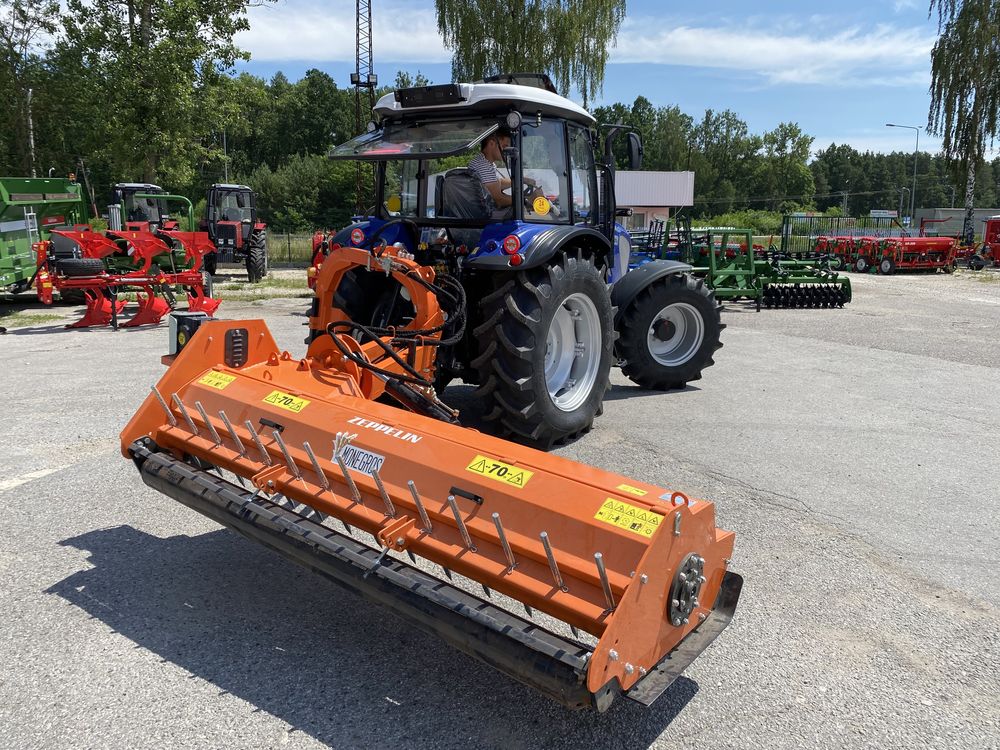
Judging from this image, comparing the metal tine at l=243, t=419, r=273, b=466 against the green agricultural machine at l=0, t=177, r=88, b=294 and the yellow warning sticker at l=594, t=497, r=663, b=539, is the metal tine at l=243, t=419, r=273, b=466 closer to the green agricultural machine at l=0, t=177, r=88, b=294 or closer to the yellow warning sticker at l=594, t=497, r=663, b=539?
the yellow warning sticker at l=594, t=497, r=663, b=539

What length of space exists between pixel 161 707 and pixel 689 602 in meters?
1.83

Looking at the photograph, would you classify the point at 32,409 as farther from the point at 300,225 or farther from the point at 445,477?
the point at 300,225

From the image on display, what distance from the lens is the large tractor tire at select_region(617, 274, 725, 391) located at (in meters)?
7.00

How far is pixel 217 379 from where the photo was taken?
375 cm

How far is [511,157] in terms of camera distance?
5082 millimetres

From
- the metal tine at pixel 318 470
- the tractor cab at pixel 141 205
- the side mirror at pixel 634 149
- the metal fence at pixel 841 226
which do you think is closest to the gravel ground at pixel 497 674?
the metal tine at pixel 318 470

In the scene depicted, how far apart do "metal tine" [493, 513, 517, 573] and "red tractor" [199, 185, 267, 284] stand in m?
18.3

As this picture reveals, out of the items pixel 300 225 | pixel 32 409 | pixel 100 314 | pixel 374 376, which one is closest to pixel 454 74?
pixel 100 314

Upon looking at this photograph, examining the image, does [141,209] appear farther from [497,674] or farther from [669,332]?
[497,674]

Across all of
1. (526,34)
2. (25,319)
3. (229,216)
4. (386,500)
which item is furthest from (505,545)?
(526,34)

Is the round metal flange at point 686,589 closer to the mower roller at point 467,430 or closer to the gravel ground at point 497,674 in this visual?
the mower roller at point 467,430

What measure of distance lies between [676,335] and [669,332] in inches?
3.1

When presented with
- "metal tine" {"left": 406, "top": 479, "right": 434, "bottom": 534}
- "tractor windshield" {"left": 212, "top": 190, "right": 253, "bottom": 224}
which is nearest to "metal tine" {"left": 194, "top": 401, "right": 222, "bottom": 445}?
"metal tine" {"left": 406, "top": 479, "right": 434, "bottom": 534}

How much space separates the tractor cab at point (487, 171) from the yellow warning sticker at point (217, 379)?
1757 millimetres
